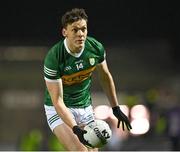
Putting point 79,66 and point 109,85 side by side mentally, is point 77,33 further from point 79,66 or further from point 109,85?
point 109,85

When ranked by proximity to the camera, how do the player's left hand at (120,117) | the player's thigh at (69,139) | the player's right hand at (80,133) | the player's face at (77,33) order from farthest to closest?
the player's left hand at (120,117), the player's thigh at (69,139), the player's face at (77,33), the player's right hand at (80,133)

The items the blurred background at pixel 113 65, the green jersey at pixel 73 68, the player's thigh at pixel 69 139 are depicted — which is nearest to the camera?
the green jersey at pixel 73 68

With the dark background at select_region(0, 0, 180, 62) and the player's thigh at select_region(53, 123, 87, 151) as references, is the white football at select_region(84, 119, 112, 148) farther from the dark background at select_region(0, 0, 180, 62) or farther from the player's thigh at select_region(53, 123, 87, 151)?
the dark background at select_region(0, 0, 180, 62)

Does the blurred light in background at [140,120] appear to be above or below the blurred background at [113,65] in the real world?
below

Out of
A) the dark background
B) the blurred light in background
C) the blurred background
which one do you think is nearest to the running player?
the blurred background

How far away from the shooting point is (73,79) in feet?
32.0

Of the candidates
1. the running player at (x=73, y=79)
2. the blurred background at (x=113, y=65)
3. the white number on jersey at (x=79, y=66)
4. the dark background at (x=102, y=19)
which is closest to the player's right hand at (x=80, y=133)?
the running player at (x=73, y=79)

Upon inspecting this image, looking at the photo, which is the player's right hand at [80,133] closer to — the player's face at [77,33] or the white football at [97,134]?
the white football at [97,134]

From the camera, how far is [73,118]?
31.7ft

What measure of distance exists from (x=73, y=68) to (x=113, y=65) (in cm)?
2147

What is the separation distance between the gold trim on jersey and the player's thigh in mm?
502

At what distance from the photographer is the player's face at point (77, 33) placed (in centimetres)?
934

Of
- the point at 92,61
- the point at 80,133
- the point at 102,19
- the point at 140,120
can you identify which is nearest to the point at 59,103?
the point at 80,133

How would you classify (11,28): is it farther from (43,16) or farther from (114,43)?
(114,43)
